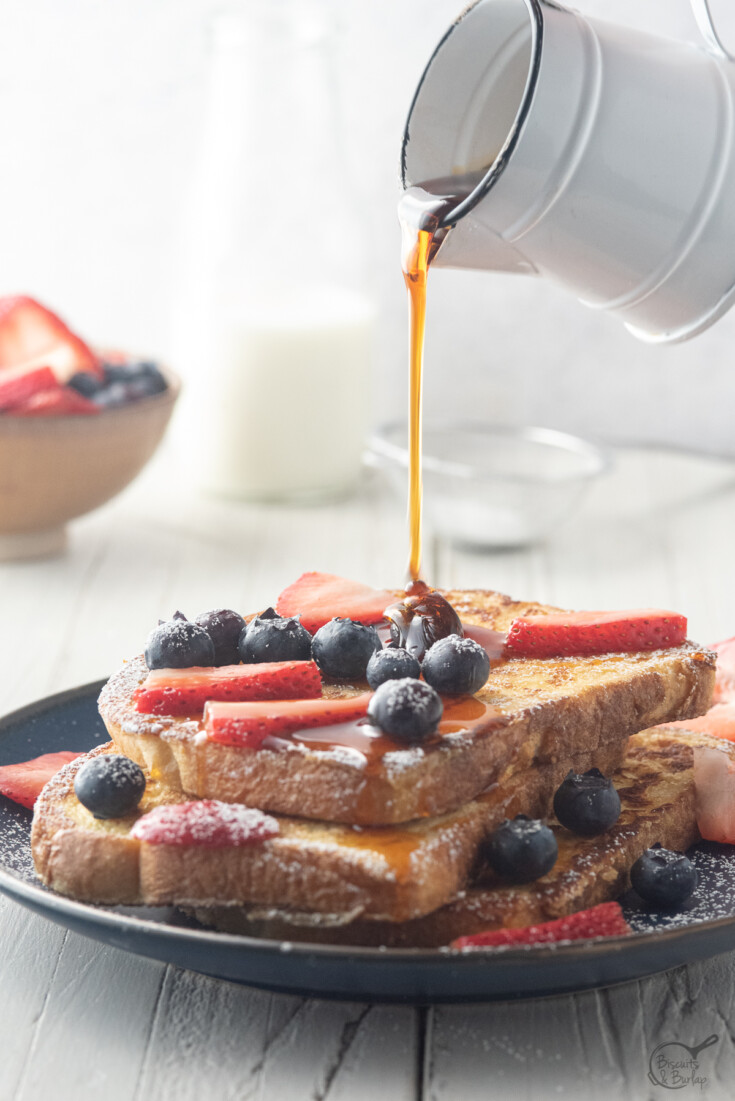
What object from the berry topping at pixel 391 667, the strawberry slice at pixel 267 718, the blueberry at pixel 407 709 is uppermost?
the blueberry at pixel 407 709

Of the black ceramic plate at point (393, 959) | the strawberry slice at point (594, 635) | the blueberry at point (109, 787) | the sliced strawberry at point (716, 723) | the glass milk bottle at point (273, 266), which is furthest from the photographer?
the glass milk bottle at point (273, 266)

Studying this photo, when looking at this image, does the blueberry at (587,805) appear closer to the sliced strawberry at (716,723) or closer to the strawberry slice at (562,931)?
the strawberry slice at (562,931)

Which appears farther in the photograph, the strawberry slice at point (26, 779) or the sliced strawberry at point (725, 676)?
the sliced strawberry at point (725, 676)

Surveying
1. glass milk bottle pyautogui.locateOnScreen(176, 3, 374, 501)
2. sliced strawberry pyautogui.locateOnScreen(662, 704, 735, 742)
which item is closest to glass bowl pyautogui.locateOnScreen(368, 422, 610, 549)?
glass milk bottle pyautogui.locateOnScreen(176, 3, 374, 501)

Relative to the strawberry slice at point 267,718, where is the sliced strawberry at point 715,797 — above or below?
below

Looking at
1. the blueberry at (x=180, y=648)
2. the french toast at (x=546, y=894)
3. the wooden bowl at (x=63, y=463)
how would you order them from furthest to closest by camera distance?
the wooden bowl at (x=63, y=463), the blueberry at (x=180, y=648), the french toast at (x=546, y=894)

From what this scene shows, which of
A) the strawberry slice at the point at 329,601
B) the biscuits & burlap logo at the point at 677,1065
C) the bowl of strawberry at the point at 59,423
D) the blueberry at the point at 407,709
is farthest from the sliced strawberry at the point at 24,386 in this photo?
the biscuits & burlap logo at the point at 677,1065

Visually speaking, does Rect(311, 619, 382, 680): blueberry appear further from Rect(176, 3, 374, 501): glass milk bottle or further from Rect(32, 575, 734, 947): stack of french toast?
Rect(176, 3, 374, 501): glass milk bottle
